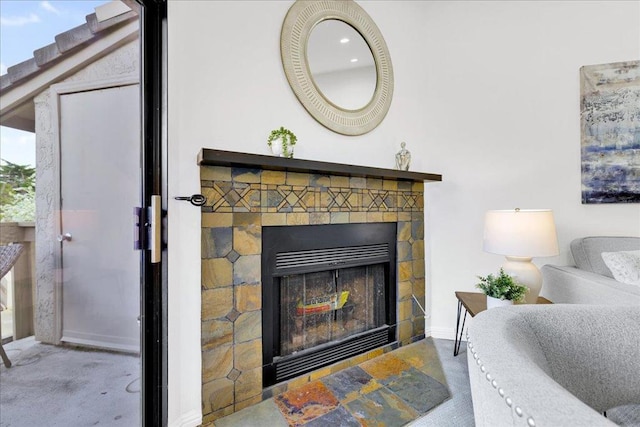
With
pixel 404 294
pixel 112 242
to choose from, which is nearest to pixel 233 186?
pixel 112 242

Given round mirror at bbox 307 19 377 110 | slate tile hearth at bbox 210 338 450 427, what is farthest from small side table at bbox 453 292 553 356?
round mirror at bbox 307 19 377 110

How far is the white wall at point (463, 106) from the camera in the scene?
174cm

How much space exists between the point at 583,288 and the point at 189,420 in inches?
91.0

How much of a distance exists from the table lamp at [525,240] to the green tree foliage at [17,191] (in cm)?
223

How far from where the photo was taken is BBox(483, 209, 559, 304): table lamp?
1.77m

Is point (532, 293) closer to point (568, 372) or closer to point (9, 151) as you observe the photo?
point (568, 372)

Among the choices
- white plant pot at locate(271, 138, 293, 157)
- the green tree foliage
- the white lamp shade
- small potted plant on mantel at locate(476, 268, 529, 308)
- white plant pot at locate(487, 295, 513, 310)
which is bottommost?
white plant pot at locate(487, 295, 513, 310)

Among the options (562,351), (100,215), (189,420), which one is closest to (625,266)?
(562,351)

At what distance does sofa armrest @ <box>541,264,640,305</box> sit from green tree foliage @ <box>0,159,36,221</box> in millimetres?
2518

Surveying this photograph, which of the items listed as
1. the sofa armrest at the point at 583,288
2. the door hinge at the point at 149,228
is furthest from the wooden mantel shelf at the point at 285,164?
the sofa armrest at the point at 583,288

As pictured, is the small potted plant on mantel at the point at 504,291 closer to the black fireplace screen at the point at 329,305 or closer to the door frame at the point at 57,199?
the black fireplace screen at the point at 329,305

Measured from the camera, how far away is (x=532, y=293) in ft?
6.00

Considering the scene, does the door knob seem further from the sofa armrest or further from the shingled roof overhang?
the sofa armrest

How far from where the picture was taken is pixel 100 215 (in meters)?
1.26
